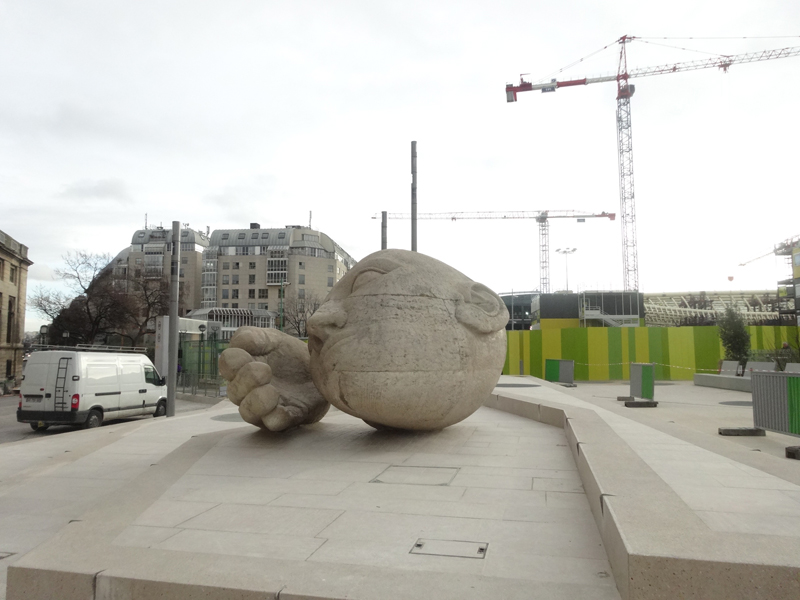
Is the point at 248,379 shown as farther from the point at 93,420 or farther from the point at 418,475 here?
the point at 93,420

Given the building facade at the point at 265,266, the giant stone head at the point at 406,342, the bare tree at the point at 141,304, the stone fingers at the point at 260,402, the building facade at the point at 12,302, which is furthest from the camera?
the building facade at the point at 265,266

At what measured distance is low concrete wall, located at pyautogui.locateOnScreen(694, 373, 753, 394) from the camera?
63.1 ft

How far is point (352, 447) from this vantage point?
6.61 meters

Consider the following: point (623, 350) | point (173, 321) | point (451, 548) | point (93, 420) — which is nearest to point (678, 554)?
point (451, 548)

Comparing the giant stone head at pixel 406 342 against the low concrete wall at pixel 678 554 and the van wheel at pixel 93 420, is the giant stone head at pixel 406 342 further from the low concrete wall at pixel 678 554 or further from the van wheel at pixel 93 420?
the van wheel at pixel 93 420

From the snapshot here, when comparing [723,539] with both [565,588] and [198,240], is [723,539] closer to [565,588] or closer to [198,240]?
[565,588]

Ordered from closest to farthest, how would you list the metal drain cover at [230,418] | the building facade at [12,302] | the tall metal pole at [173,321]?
the metal drain cover at [230,418] < the tall metal pole at [173,321] < the building facade at [12,302]

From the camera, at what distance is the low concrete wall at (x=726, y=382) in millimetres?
19234

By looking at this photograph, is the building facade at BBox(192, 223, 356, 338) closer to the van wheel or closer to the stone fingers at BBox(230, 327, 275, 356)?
the van wheel

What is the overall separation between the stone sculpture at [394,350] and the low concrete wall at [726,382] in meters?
15.4

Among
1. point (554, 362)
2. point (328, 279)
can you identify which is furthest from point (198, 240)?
point (554, 362)

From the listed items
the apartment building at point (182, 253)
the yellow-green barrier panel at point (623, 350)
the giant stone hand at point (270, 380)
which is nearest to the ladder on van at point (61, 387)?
the giant stone hand at point (270, 380)

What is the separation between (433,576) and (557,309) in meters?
40.6

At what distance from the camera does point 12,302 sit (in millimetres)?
39406
